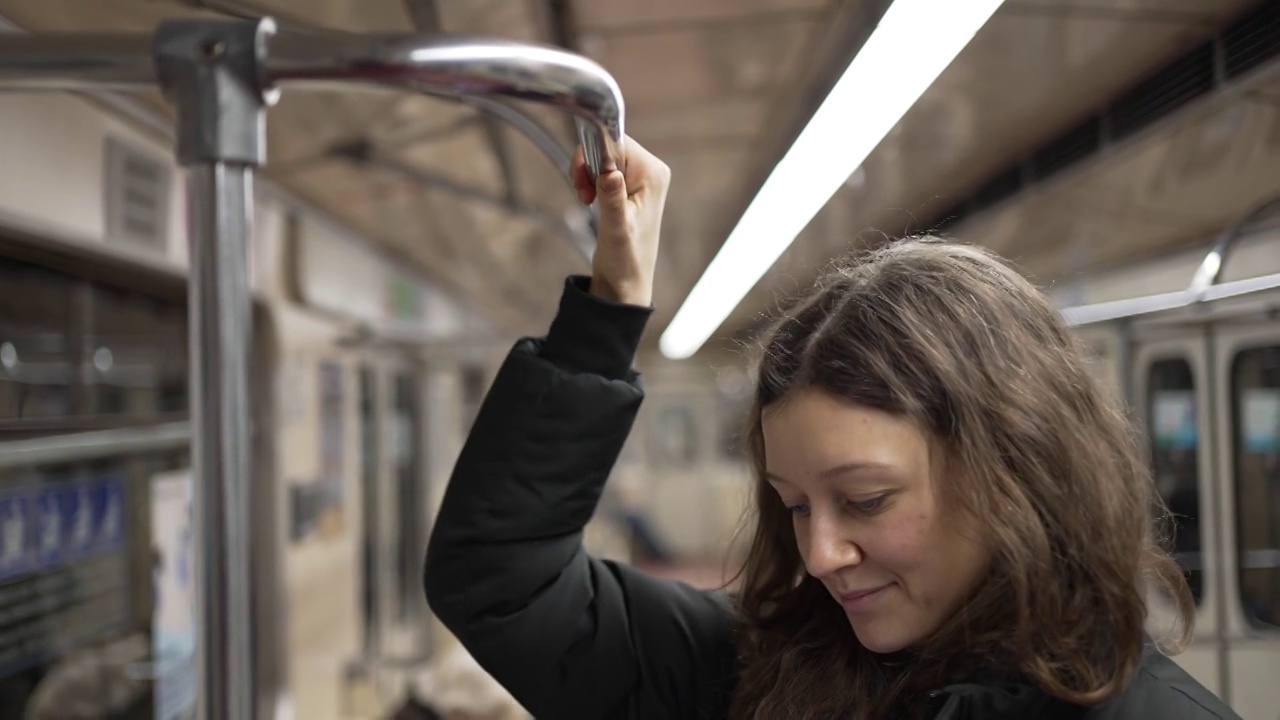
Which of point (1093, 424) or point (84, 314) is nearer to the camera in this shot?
point (1093, 424)

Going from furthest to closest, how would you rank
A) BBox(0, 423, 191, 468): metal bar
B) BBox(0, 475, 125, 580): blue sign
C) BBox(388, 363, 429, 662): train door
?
BBox(388, 363, 429, 662): train door
BBox(0, 475, 125, 580): blue sign
BBox(0, 423, 191, 468): metal bar

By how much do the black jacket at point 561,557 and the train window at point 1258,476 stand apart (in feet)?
8.71

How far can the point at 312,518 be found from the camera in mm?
3998

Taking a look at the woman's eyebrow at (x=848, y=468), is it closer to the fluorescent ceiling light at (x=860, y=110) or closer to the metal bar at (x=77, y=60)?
the fluorescent ceiling light at (x=860, y=110)

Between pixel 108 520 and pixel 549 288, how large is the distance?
14.6ft

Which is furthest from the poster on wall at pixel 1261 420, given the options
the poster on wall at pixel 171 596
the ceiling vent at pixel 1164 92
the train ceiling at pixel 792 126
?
the poster on wall at pixel 171 596

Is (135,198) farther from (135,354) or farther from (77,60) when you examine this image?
(77,60)

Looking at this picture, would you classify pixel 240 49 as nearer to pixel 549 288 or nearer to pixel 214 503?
pixel 214 503

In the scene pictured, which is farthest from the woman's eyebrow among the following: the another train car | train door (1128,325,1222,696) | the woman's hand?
train door (1128,325,1222,696)

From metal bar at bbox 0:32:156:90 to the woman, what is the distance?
352mm

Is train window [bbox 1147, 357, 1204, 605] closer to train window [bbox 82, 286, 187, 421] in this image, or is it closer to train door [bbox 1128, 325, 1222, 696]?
train door [bbox 1128, 325, 1222, 696]

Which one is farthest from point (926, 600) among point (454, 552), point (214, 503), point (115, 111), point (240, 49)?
point (115, 111)

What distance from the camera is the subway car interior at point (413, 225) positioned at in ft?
2.43

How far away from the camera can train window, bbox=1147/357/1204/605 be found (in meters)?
3.64
